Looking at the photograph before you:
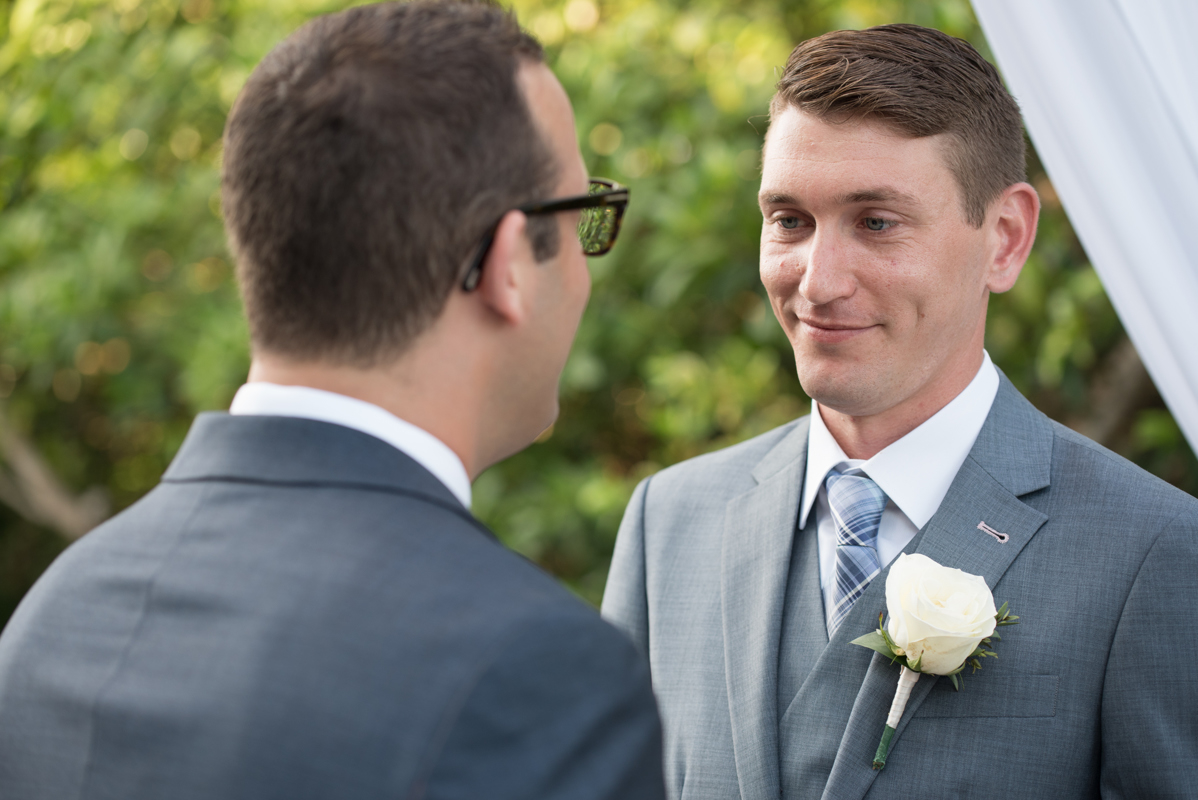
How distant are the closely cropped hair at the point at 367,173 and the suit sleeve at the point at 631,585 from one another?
1.14 metres

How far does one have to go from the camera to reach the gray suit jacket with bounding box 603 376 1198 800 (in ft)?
5.19

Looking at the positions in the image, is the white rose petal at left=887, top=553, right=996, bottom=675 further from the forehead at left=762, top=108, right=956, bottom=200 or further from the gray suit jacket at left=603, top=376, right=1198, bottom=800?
the forehead at left=762, top=108, right=956, bottom=200

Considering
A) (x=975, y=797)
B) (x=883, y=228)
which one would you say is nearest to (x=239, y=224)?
(x=883, y=228)

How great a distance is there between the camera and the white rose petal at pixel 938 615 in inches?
61.1

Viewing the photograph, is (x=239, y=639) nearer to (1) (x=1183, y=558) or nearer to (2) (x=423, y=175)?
(2) (x=423, y=175)

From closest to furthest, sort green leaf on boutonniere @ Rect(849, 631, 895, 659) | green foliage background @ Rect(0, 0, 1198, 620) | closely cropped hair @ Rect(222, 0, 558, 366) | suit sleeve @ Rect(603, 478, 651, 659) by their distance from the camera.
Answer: closely cropped hair @ Rect(222, 0, 558, 366) < green leaf on boutonniere @ Rect(849, 631, 895, 659) < suit sleeve @ Rect(603, 478, 651, 659) < green foliage background @ Rect(0, 0, 1198, 620)

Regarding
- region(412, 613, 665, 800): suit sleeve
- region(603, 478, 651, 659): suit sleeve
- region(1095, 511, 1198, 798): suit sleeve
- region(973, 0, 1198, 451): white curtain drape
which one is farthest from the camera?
region(603, 478, 651, 659): suit sleeve

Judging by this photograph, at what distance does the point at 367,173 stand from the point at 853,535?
114 cm

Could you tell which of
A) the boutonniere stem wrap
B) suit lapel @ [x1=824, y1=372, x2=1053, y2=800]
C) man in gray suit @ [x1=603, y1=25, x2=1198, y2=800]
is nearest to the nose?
man in gray suit @ [x1=603, y1=25, x2=1198, y2=800]

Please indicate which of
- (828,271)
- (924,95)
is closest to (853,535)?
(828,271)

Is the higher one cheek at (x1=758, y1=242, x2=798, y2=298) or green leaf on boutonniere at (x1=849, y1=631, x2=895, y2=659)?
cheek at (x1=758, y1=242, x2=798, y2=298)

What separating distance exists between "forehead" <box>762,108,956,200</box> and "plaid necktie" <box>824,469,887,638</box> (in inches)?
20.7

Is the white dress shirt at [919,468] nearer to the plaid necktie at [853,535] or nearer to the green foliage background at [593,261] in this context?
the plaid necktie at [853,535]

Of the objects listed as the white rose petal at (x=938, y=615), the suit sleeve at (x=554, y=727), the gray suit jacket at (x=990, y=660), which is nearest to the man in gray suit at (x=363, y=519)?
the suit sleeve at (x=554, y=727)
